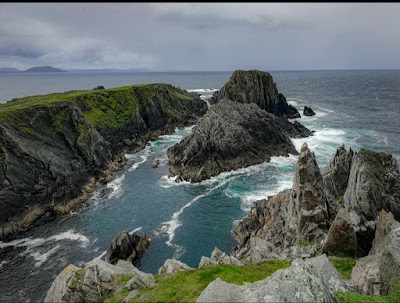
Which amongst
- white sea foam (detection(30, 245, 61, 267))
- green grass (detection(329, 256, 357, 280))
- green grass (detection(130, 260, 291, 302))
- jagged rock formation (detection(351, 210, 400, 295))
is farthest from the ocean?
jagged rock formation (detection(351, 210, 400, 295))

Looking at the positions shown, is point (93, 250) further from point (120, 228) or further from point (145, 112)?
point (145, 112)

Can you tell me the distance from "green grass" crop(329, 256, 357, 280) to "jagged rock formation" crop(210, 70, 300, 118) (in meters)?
102

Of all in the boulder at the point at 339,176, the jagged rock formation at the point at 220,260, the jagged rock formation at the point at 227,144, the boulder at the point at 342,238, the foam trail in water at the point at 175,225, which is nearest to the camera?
the boulder at the point at 342,238

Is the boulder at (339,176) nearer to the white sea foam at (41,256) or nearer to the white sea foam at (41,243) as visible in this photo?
the white sea foam at (41,243)

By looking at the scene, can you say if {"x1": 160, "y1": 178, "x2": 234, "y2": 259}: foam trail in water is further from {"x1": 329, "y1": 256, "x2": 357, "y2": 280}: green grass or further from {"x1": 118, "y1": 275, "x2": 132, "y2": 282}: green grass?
{"x1": 329, "y1": 256, "x2": 357, "y2": 280}: green grass

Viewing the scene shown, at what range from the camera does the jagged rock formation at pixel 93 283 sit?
85.7 ft

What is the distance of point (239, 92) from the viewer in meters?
132

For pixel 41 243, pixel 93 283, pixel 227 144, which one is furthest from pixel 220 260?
pixel 227 144

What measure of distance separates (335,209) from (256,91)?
9889cm

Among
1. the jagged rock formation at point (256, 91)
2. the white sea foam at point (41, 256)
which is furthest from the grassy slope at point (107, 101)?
the white sea foam at point (41, 256)

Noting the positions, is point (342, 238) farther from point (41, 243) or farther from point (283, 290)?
point (41, 243)

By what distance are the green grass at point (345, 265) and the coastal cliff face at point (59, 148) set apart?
55.8 m

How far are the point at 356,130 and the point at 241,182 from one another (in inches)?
2577

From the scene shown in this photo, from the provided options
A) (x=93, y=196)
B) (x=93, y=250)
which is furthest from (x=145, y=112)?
(x=93, y=250)
